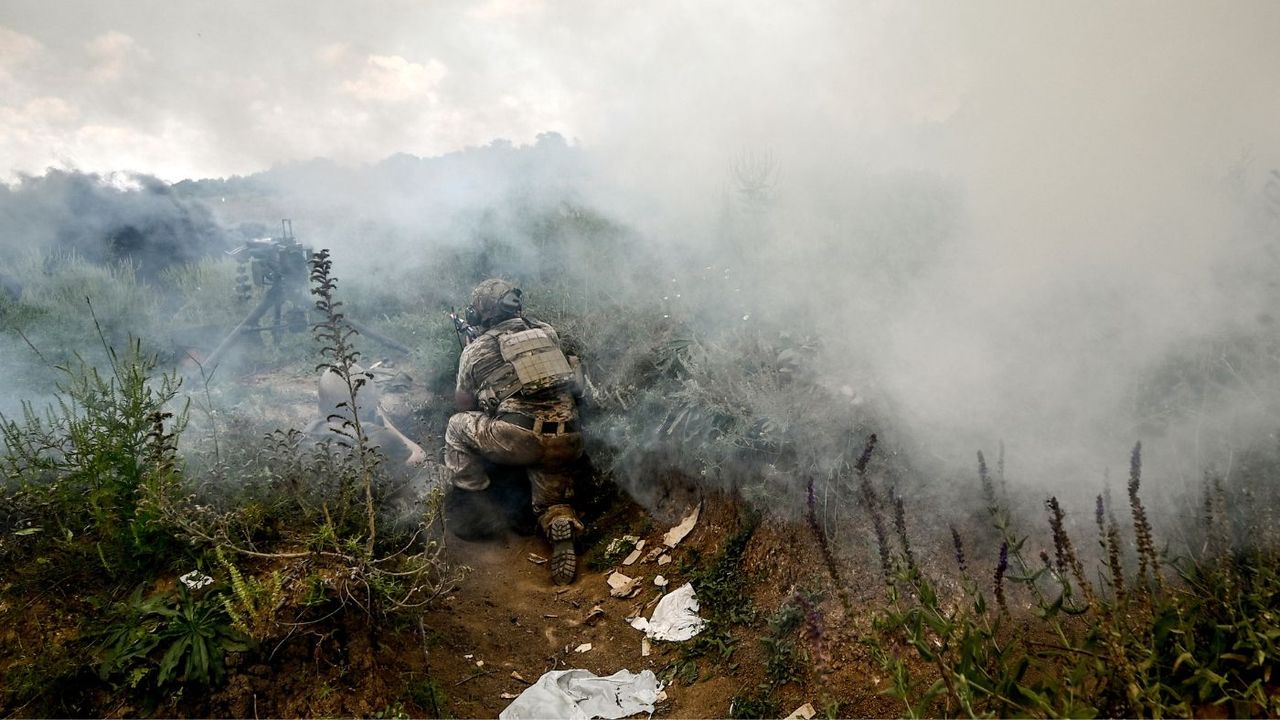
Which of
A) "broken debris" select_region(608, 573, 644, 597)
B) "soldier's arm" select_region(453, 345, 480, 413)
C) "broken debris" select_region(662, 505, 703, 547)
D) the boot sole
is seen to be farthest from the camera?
"soldier's arm" select_region(453, 345, 480, 413)

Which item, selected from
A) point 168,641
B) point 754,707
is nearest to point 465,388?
point 168,641

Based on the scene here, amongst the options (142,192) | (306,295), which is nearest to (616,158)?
(306,295)

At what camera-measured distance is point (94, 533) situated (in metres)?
3.39

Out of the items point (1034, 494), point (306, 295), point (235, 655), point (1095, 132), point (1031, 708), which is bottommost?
point (235, 655)

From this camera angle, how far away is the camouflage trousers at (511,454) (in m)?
5.03

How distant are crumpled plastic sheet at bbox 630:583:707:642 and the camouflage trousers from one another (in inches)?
58.0

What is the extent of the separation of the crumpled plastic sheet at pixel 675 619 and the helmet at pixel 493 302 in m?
2.85

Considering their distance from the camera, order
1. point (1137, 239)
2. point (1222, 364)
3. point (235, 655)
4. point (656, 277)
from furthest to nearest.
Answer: point (656, 277), point (1137, 239), point (1222, 364), point (235, 655)

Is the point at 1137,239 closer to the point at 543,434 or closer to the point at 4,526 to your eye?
the point at 543,434

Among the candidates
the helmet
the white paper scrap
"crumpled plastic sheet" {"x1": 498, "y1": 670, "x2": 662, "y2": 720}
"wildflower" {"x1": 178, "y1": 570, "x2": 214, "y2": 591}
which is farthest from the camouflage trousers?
the white paper scrap

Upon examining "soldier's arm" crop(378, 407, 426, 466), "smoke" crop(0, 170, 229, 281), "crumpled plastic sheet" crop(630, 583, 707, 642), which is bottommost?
"crumpled plastic sheet" crop(630, 583, 707, 642)

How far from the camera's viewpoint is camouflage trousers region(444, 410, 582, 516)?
16.5 ft

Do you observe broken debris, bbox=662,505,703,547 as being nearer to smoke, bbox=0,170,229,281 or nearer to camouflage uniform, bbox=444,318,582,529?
camouflage uniform, bbox=444,318,582,529

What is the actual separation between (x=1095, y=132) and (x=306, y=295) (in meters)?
7.80
